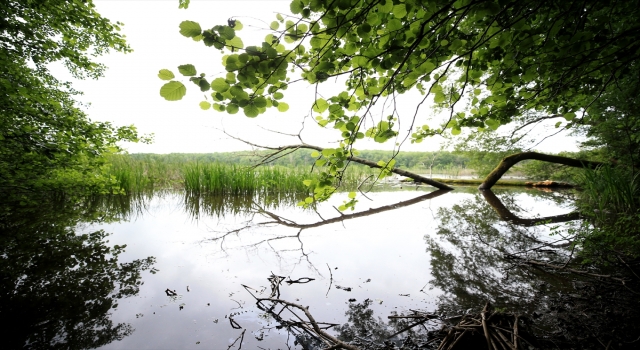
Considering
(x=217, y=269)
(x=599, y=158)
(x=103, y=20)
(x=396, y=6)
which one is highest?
(x=103, y=20)

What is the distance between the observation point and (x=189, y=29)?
0.71 meters

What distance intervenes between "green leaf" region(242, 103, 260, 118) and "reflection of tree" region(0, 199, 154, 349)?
149cm

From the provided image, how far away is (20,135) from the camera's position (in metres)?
2.25

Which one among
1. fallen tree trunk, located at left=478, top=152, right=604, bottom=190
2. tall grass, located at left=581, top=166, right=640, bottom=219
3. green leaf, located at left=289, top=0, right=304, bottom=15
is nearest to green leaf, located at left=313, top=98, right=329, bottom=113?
green leaf, located at left=289, top=0, right=304, bottom=15

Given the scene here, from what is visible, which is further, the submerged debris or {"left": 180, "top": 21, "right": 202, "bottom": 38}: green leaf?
the submerged debris

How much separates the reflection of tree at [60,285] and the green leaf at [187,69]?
5.01ft

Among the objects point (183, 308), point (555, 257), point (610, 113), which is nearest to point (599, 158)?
point (610, 113)

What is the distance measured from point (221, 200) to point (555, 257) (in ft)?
19.5

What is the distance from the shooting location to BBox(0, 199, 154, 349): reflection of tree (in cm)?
138

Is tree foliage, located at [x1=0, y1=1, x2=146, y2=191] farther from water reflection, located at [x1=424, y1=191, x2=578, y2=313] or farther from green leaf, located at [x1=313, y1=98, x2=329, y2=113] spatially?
water reflection, located at [x1=424, y1=191, x2=578, y2=313]

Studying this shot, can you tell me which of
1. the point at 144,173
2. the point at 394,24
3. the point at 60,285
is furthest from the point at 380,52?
the point at 144,173

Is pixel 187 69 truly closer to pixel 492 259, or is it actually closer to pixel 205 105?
pixel 205 105

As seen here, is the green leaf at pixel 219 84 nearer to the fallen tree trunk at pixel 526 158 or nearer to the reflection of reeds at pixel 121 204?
the reflection of reeds at pixel 121 204

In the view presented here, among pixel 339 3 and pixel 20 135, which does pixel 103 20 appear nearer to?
pixel 20 135
